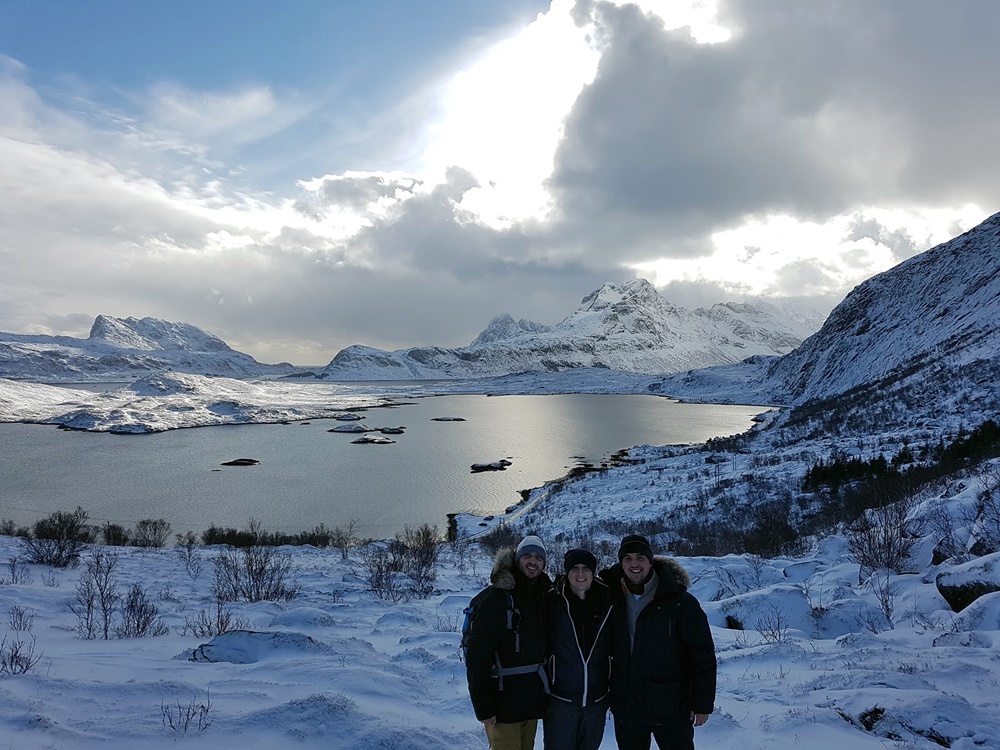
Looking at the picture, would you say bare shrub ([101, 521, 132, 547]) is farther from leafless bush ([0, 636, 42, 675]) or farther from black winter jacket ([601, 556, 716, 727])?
black winter jacket ([601, 556, 716, 727])

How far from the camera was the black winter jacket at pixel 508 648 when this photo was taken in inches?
132

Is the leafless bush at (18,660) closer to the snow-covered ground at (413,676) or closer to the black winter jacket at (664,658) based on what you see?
the snow-covered ground at (413,676)

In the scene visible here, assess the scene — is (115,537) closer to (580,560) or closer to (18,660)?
(18,660)

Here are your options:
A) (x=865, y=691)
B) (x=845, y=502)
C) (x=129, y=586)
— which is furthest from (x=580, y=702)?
(x=845, y=502)

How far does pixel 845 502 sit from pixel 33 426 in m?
100


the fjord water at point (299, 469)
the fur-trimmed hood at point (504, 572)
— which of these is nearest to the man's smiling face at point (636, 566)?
the fur-trimmed hood at point (504, 572)

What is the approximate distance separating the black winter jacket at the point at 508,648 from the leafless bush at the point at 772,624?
17.5ft

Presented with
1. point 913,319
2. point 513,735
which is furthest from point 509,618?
point 913,319

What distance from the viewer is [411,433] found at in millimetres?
70812

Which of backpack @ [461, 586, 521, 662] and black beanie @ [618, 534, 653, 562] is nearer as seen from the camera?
backpack @ [461, 586, 521, 662]

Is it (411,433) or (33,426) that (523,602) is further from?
(33,426)

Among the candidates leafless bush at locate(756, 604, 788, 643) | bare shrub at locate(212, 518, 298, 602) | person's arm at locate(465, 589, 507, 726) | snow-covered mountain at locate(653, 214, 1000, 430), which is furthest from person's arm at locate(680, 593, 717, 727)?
snow-covered mountain at locate(653, 214, 1000, 430)

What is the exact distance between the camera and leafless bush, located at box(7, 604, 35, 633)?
23.3ft

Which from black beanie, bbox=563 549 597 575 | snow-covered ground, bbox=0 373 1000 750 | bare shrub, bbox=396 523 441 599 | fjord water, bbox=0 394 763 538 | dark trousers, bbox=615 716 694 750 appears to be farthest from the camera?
fjord water, bbox=0 394 763 538
